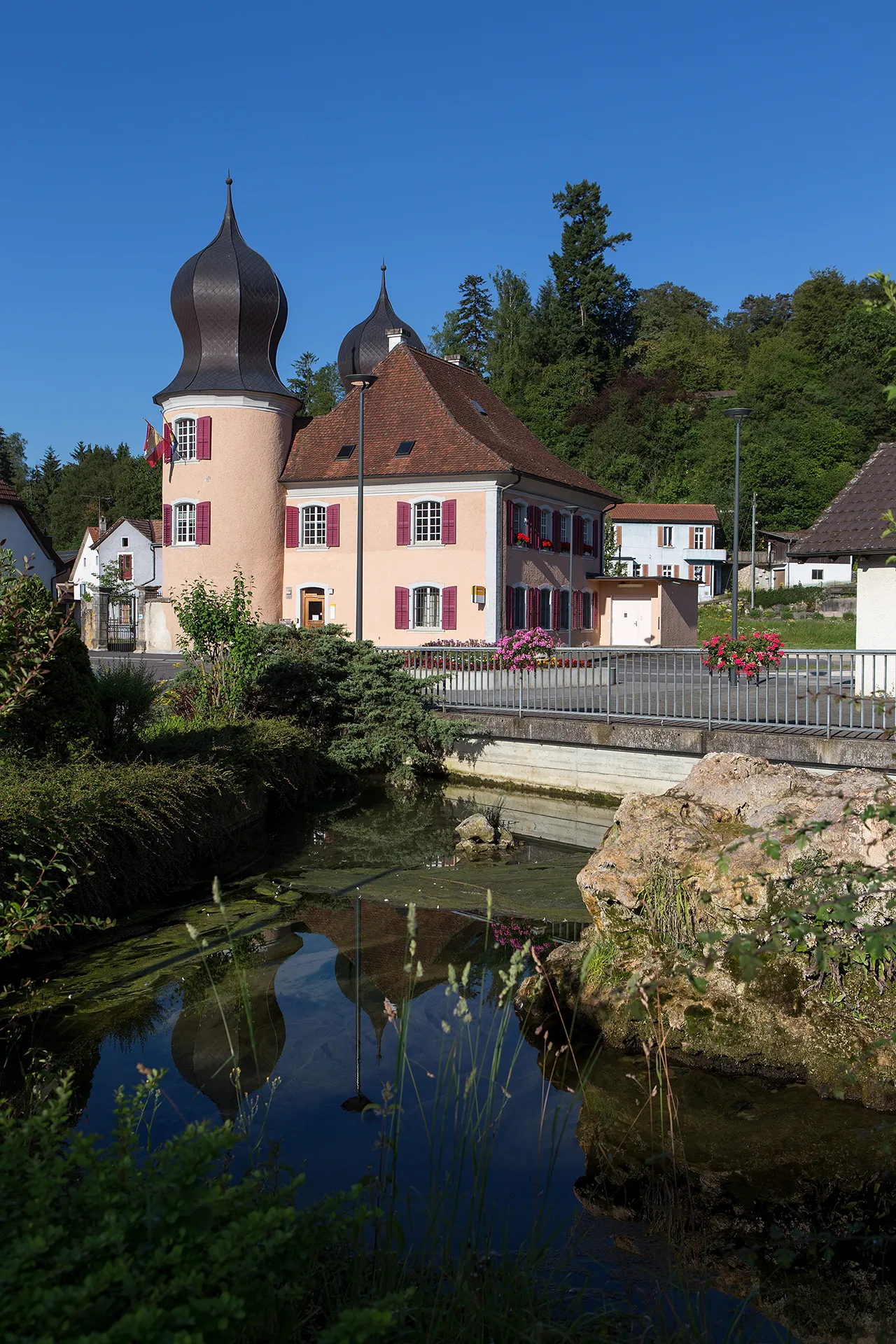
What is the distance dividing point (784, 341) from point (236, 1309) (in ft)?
304

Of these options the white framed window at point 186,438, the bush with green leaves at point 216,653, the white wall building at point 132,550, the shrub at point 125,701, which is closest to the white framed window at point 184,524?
the white framed window at point 186,438

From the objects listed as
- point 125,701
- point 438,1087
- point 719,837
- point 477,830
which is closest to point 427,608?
point 125,701

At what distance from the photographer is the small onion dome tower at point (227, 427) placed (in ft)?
114

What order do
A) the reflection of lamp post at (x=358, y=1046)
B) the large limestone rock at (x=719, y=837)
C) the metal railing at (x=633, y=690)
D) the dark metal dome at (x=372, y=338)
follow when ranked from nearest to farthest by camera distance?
the reflection of lamp post at (x=358, y=1046) → the large limestone rock at (x=719, y=837) → the metal railing at (x=633, y=690) → the dark metal dome at (x=372, y=338)

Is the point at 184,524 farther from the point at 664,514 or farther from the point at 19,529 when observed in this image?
the point at 664,514

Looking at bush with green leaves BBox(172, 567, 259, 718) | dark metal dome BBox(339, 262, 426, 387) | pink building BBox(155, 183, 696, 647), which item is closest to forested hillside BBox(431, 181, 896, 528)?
dark metal dome BBox(339, 262, 426, 387)

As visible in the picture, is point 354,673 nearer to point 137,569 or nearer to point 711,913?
point 711,913

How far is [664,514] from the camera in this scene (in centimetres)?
7038

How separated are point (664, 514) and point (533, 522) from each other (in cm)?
3858

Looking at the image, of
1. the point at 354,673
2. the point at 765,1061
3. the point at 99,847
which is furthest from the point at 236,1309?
the point at 354,673

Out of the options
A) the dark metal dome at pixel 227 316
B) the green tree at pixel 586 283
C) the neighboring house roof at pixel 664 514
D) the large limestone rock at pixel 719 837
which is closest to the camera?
the large limestone rock at pixel 719 837

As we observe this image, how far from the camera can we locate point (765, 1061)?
613cm

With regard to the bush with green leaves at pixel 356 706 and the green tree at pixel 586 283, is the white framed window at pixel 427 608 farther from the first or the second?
the green tree at pixel 586 283

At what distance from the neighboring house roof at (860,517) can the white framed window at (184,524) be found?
72.8 feet
